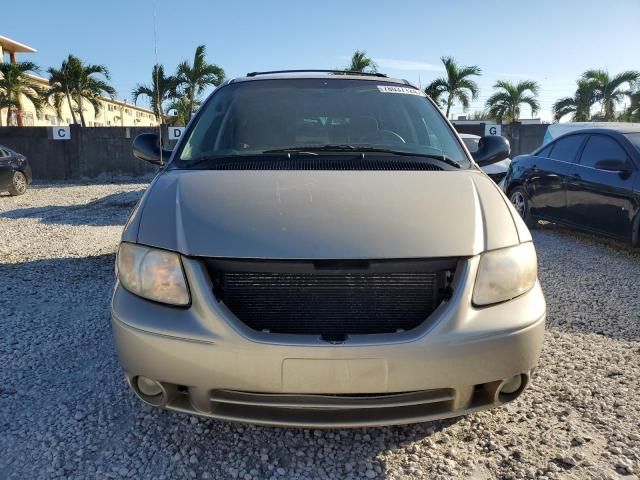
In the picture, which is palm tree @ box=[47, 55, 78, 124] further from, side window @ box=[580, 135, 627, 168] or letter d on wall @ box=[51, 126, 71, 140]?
side window @ box=[580, 135, 627, 168]

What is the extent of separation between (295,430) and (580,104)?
88.0 feet

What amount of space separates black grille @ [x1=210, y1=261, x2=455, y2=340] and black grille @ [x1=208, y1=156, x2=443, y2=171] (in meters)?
0.81

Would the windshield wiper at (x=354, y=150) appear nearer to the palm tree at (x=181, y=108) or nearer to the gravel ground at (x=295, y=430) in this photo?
the gravel ground at (x=295, y=430)

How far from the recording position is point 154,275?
6.55 feet

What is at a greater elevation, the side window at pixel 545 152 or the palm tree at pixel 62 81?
the palm tree at pixel 62 81

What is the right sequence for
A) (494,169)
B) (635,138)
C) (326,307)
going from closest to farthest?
1. (326,307)
2. (635,138)
3. (494,169)

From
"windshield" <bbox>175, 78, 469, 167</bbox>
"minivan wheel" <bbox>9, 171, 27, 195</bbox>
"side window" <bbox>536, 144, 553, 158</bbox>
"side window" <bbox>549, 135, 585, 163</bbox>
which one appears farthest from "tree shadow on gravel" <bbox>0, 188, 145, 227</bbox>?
"side window" <bbox>549, 135, 585, 163</bbox>

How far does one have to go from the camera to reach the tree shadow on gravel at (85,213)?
8.53 metres

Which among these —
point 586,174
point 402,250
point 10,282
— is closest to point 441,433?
point 402,250

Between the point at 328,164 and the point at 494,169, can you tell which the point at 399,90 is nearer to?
the point at 328,164

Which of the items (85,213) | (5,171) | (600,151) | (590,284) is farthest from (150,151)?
(5,171)

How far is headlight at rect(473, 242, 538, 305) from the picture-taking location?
1969 mm

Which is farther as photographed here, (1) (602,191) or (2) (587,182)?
(2) (587,182)

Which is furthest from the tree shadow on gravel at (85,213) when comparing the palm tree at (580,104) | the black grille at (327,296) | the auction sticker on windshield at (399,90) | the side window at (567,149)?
the palm tree at (580,104)
